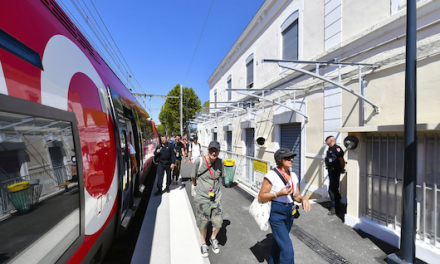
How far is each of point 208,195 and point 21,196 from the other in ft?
7.30

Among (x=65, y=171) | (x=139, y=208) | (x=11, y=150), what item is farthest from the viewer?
(x=139, y=208)

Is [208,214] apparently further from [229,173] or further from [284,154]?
[229,173]

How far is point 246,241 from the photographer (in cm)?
354

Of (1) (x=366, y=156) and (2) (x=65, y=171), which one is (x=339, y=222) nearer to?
(1) (x=366, y=156)

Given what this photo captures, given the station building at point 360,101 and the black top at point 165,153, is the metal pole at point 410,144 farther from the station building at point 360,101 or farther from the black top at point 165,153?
the black top at point 165,153

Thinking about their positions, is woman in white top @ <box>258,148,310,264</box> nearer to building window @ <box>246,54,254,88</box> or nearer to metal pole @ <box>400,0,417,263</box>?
metal pole @ <box>400,0,417,263</box>

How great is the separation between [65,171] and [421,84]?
17.8ft

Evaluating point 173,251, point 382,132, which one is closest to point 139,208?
point 173,251

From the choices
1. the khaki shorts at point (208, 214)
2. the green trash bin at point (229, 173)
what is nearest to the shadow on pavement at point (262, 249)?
the khaki shorts at point (208, 214)

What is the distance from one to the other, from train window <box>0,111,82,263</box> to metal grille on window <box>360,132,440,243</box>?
4.63m

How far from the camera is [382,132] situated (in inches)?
148

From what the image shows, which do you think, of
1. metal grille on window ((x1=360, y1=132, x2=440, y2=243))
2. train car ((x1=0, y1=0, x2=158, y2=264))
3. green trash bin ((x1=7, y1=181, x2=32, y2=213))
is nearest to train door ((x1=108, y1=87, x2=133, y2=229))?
train car ((x1=0, y1=0, x2=158, y2=264))

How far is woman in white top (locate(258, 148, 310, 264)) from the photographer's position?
2.32 meters

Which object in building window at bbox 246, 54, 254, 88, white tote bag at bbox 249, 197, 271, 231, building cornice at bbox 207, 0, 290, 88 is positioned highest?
building cornice at bbox 207, 0, 290, 88
